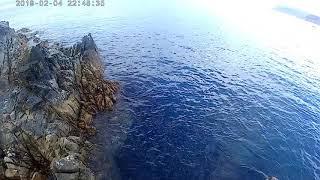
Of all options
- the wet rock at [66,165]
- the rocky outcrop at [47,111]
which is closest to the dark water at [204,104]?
the rocky outcrop at [47,111]

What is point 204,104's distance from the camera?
4128 centimetres

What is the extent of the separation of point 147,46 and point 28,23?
35050 millimetres

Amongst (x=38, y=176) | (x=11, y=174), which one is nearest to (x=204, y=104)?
(x=38, y=176)

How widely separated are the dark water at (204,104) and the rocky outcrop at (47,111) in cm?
263

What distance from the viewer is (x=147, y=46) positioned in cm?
6109

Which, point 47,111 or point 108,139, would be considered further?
point 108,139

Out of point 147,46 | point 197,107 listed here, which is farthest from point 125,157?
point 147,46

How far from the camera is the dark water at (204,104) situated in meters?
31.7

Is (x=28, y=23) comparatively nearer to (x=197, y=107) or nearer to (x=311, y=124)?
(x=197, y=107)

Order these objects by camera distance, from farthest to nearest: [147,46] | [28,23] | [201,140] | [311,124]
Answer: [28,23]
[147,46]
[311,124]
[201,140]

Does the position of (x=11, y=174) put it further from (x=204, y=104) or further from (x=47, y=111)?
(x=204, y=104)

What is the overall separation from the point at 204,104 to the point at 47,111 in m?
19.9

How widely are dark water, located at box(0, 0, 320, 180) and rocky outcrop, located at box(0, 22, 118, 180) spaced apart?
8.63ft

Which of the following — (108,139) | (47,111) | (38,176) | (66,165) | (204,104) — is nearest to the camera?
(66,165)
